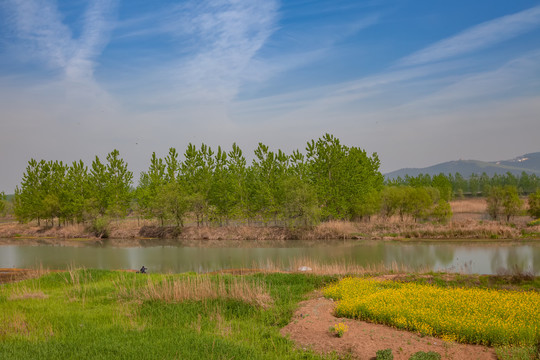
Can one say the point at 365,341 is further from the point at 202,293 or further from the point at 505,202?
the point at 505,202

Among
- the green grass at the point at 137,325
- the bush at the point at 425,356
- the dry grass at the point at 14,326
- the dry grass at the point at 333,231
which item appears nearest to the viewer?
the bush at the point at 425,356

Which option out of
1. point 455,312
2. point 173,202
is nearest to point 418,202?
point 173,202

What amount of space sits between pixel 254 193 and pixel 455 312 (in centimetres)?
4496

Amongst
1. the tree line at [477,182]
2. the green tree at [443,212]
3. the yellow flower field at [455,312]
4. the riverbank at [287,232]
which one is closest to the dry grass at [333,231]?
the riverbank at [287,232]

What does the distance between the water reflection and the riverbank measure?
12.6ft

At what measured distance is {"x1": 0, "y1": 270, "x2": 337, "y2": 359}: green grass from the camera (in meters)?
9.56

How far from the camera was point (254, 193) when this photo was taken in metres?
55.8

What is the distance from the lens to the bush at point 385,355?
9227 mm

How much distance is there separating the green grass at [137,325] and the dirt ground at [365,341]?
0.57 m

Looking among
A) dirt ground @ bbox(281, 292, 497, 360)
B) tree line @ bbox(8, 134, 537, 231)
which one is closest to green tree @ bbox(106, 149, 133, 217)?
tree line @ bbox(8, 134, 537, 231)

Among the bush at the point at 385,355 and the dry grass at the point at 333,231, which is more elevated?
the bush at the point at 385,355

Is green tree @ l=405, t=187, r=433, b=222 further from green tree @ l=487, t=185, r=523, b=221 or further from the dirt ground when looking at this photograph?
the dirt ground

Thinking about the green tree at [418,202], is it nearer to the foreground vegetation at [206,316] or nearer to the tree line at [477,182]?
the tree line at [477,182]

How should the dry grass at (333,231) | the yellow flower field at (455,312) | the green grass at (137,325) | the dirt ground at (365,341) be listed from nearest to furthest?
the green grass at (137,325), the dirt ground at (365,341), the yellow flower field at (455,312), the dry grass at (333,231)
